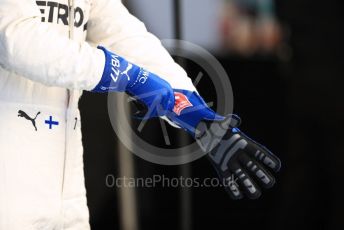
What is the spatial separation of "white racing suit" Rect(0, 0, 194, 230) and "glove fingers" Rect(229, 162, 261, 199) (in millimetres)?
200

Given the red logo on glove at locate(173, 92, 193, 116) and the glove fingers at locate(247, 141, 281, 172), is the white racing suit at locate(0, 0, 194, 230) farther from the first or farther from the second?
the glove fingers at locate(247, 141, 281, 172)

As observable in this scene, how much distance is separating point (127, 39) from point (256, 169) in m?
0.37

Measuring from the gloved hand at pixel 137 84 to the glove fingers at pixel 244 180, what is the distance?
6.3 inches

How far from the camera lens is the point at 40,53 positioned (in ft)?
3.76

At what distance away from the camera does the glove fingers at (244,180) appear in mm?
1274

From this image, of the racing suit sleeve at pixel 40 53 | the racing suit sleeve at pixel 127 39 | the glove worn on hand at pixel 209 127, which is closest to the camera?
the racing suit sleeve at pixel 40 53

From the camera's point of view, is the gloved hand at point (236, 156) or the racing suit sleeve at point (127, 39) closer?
the gloved hand at point (236, 156)

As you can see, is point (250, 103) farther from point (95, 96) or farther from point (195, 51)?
point (95, 96)

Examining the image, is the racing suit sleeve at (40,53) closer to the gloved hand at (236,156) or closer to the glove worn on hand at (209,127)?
the glove worn on hand at (209,127)

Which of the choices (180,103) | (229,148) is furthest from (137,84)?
(229,148)

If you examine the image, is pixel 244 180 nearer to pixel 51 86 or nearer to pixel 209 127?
pixel 209 127

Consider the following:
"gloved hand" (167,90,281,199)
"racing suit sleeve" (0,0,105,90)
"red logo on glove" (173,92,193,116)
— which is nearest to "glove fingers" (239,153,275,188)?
"gloved hand" (167,90,281,199)

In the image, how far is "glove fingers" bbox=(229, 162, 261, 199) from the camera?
1274 mm

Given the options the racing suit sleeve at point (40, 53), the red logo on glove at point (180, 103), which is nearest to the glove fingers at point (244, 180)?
the red logo on glove at point (180, 103)
